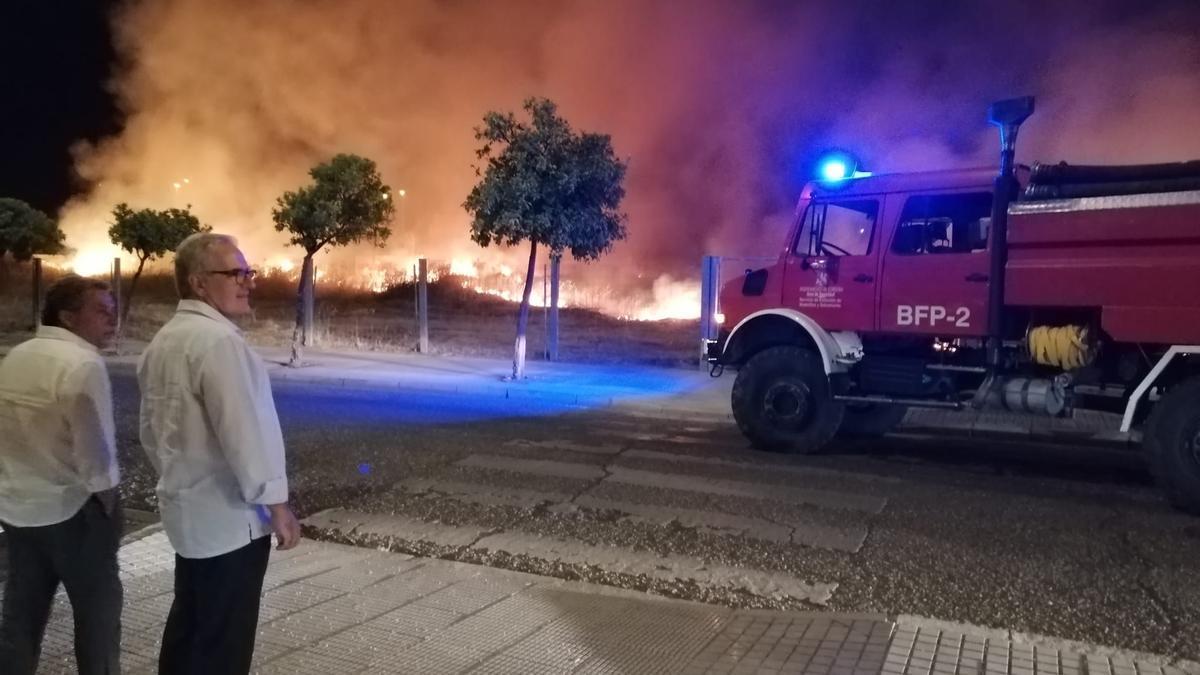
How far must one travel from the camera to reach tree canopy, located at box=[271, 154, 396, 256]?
→ 14.6 metres

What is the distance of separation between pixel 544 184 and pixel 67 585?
10.5m

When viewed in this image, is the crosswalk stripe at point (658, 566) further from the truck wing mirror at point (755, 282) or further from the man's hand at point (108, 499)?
the truck wing mirror at point (755, 282)

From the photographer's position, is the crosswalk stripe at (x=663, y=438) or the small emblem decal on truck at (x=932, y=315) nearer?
the small emblem decal on truck at (x=932, y=315)

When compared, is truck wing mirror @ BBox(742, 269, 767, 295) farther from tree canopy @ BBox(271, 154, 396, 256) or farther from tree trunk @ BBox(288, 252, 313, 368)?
tree trunk @ BBox(288, 252, 313, 368)

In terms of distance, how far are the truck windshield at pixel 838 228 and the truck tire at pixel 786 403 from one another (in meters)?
1.03

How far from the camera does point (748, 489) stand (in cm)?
714

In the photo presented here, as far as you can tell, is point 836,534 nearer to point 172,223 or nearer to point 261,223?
point 172,223

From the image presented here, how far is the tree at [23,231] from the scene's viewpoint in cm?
2375

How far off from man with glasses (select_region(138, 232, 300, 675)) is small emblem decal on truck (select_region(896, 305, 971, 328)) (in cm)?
663

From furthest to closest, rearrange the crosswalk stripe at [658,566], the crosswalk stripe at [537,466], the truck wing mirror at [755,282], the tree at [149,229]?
the tree at [149,229]
the truck wing mirror at [755,282]
the crosswalk stripe at [537,466]
the crosswalk stripe at [658,566]

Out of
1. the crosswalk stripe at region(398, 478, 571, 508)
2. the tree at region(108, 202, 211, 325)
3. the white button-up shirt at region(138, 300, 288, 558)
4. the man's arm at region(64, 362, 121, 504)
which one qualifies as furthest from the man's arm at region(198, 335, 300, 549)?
the tree at region(108, 202, 211, 325)

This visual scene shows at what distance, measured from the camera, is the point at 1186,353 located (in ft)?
22.0

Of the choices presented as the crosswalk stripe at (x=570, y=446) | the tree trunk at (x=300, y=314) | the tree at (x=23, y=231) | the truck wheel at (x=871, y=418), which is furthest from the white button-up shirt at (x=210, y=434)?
the tree at (x=23, y=231)

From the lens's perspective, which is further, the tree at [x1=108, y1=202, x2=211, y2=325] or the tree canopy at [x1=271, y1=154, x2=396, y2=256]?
the tree at [x1=108, y1=202, x2=211, y2=325]
